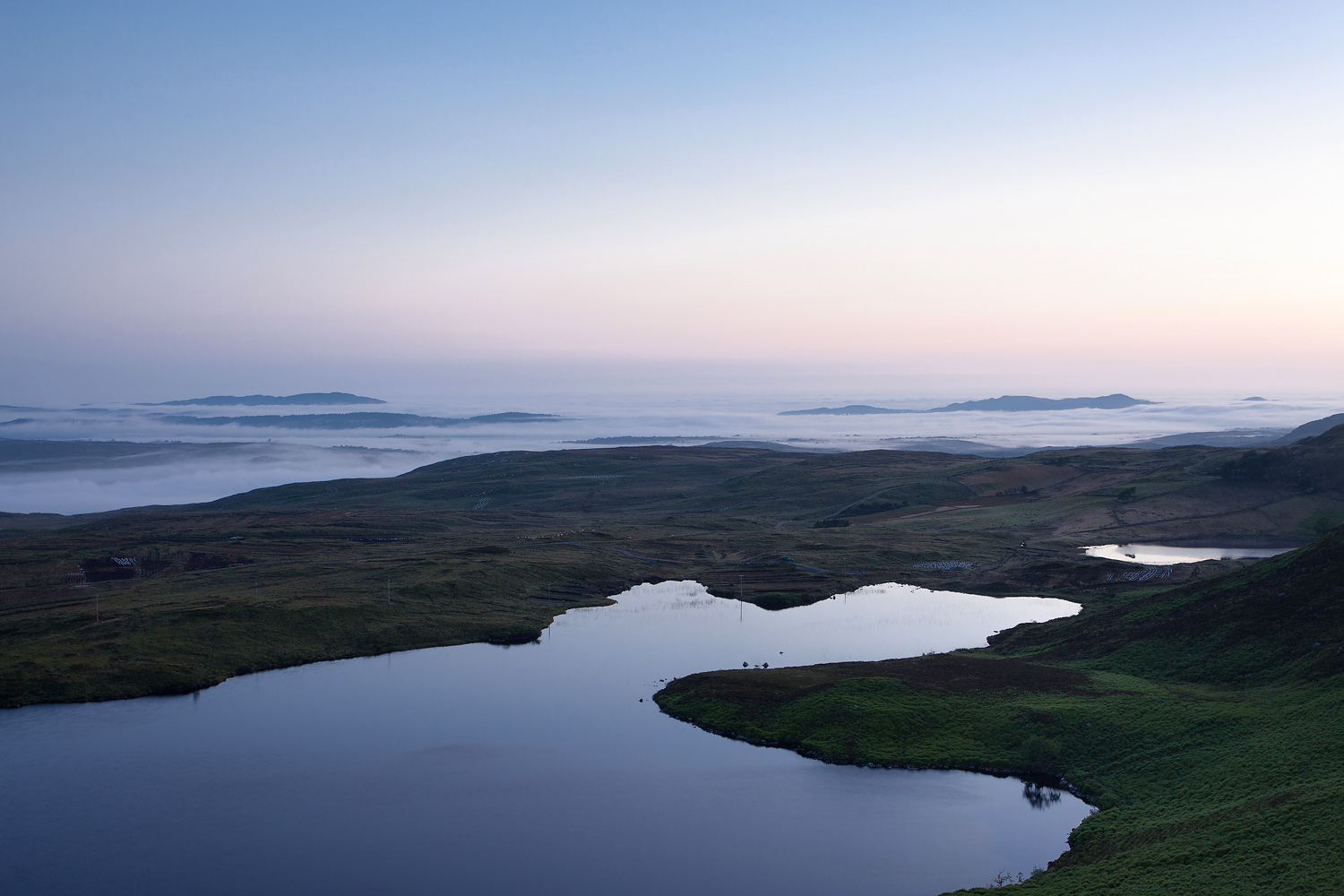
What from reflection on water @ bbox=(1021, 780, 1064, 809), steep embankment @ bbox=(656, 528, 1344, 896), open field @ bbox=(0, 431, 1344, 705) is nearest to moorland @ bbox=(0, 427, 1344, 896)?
steep embankment @ bbox=(656, 528, 1344, 896)

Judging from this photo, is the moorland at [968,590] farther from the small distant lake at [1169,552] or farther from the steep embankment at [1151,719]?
the small distant lake at [1169,552]

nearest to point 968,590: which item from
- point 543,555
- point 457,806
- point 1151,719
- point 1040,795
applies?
point 543,555

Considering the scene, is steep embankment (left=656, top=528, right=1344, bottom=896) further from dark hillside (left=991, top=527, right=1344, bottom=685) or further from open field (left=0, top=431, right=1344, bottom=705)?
open field (left=0, top=431, right=1344, bottom=705)

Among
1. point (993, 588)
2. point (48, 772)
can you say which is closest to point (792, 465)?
point (993, 588)

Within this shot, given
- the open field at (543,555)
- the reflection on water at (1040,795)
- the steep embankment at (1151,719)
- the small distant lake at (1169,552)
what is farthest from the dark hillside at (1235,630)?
the small distant lake at (1169,552)

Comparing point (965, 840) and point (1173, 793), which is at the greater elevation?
point (1173, 793)

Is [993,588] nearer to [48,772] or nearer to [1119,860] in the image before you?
[1119,860]

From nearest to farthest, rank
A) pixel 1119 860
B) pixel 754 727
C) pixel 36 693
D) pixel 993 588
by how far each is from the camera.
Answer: pixel 1119 860
pixel 754 727
pixel 36 693
pixel 993 588
